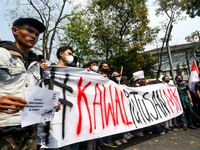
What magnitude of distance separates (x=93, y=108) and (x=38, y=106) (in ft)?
5.03

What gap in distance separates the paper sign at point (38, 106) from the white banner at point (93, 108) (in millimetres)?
875

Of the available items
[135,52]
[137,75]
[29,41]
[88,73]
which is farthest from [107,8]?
[29,41]

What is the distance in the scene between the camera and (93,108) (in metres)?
2.54

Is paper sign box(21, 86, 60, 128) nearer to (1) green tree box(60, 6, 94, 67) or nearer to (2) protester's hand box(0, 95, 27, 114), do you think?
(2) protester's hand box(0, 95, 27, 114)

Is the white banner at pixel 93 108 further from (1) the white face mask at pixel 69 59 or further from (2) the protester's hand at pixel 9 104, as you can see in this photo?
(2) the protester's hand at pixel 9 104

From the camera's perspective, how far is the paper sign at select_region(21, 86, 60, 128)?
3.34 feet

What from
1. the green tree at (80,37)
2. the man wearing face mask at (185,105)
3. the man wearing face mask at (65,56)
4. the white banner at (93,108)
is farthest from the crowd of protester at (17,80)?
the green tree at (80,37)

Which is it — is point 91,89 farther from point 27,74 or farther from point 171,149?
point 171,149

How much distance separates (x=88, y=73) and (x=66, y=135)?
1214 millimetres

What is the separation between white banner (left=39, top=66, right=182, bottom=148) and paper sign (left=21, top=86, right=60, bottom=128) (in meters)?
0.87

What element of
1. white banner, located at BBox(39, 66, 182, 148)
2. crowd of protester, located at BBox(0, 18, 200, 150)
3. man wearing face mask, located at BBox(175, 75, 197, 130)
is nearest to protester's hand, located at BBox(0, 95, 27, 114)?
crowd of protester, located at BBox(0, 18, 200, 150)

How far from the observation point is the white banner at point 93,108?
208cm

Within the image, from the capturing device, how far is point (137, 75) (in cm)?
567

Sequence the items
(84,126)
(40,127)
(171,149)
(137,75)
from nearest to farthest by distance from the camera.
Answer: (40,127) → (84,126) → (171,149) → (137,75)
